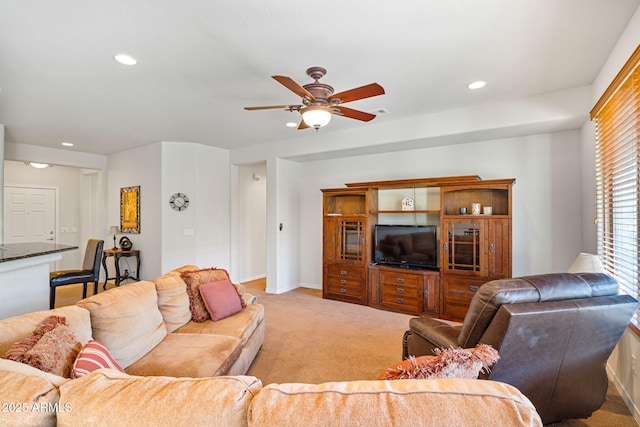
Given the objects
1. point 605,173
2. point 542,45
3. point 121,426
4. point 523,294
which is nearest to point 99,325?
point 121,426

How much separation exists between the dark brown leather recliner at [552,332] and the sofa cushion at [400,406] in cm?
92

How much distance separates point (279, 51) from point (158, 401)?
2.38 m

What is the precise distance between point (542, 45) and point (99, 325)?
3.63 m

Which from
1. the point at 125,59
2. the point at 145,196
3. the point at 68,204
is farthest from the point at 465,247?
the point at 68,204

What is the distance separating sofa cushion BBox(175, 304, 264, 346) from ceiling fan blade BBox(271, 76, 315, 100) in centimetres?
192

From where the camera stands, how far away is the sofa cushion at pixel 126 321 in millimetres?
1829

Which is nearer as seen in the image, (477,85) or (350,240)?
(477,85)

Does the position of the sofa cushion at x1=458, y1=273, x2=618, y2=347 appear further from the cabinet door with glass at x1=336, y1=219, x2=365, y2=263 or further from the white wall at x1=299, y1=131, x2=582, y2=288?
the cabinet door with glass at x1=336, y1=219, x2=365, y2=263

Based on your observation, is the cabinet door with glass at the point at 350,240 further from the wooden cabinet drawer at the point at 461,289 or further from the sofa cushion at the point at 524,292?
the sofa cushion at the point at 524,292

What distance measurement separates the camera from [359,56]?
8.16 ft

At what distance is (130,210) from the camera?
225 inches

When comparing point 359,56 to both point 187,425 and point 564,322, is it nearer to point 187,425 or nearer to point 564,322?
point 564,322

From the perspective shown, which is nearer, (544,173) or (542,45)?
(542,45)

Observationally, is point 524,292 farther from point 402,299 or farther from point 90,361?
point 402,299
